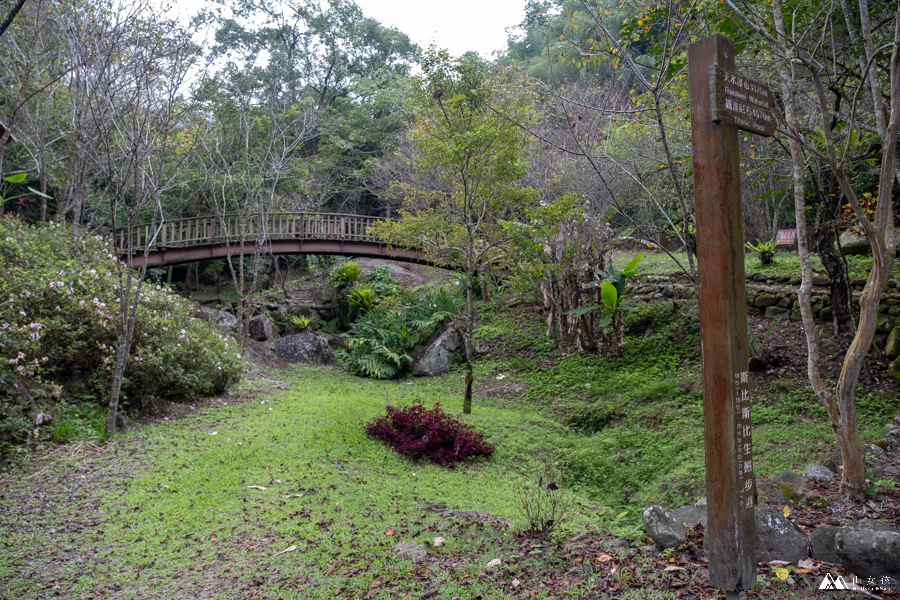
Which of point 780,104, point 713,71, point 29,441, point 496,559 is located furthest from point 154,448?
point 780,104

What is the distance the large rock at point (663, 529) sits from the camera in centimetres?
345

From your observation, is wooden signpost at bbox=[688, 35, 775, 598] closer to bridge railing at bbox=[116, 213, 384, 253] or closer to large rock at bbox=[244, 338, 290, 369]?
large rock at bbox=[244, 338, 290, 369]

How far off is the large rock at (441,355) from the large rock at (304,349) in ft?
10.3

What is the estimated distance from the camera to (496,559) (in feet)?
11.5

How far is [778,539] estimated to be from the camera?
126 inches

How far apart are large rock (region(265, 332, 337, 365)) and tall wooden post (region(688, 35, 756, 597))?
1285cm

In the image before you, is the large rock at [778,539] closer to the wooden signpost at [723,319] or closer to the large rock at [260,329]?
the wooden signpost at [723,319]

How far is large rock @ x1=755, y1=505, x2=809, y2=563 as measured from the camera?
124 inches

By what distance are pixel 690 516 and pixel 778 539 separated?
2.35ft

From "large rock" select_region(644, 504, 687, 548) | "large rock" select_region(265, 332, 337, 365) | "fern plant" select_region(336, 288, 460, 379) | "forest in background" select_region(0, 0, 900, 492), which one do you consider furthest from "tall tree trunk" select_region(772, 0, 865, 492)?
"large rock" select_region(265, 332, 337, 365)

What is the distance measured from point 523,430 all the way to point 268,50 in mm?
23366

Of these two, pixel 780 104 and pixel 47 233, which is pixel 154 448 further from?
pixel 780 104

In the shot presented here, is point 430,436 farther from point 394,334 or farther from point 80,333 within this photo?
point 394,334

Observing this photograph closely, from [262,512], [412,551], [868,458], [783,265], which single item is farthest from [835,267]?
[262,512]
